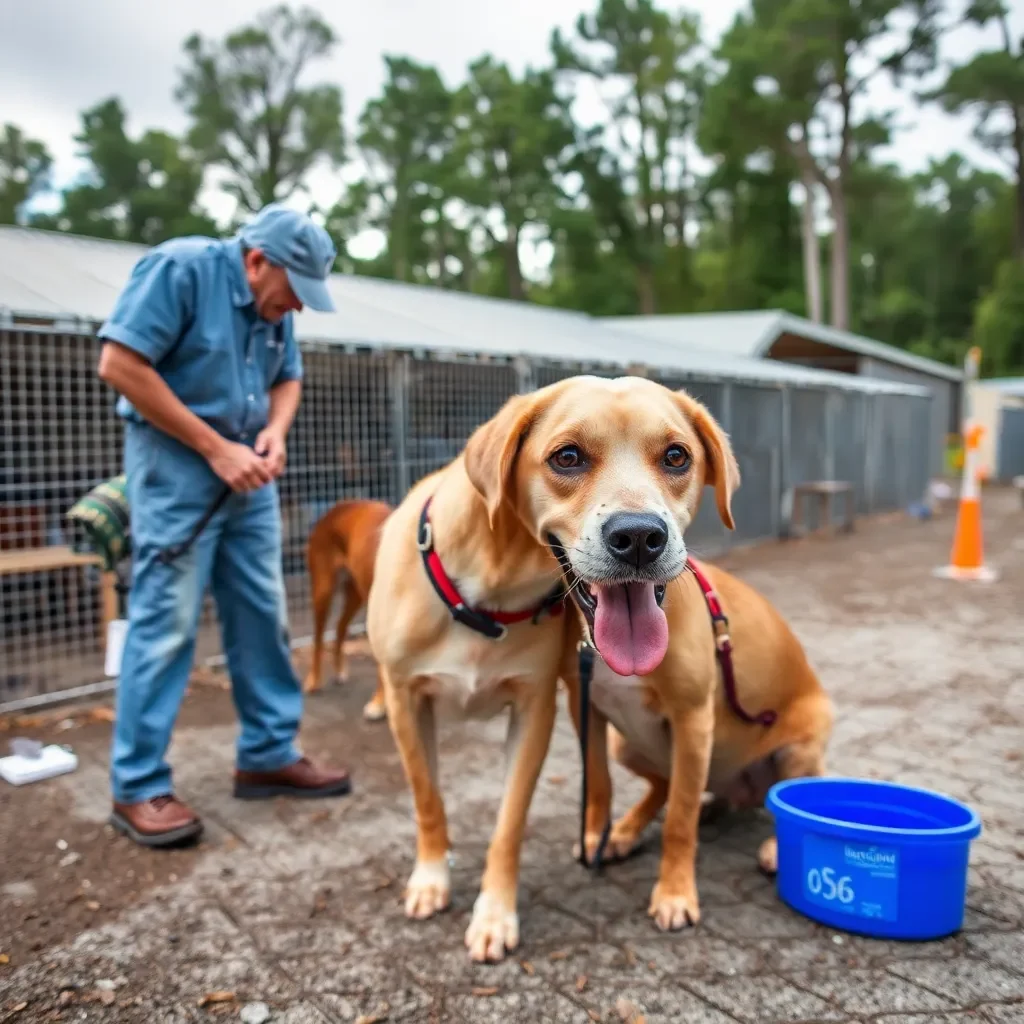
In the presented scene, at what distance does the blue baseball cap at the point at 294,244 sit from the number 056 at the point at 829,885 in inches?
92.5

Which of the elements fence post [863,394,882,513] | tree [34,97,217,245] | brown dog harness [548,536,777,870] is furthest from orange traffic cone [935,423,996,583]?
tree [34,97,217,245]

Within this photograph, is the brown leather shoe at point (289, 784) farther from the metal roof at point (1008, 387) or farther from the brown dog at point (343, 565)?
the metal roof at point (1008, 387)

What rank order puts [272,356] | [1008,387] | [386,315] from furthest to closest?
[1008,387], [386,315], [272,356]

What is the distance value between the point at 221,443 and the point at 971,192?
196ft

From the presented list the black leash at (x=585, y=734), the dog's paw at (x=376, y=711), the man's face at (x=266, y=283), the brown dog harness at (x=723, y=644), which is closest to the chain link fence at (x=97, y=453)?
the dog's paw at (x=376, y=711)

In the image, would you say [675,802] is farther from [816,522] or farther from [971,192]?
[971,192]

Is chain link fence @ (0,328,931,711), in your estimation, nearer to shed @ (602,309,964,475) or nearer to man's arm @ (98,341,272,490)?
man's arm @ (98,341,272,490)

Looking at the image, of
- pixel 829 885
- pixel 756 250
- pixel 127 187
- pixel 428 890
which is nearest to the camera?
pixel 829 885

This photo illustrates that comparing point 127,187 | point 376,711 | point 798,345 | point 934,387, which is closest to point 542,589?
point 376,711

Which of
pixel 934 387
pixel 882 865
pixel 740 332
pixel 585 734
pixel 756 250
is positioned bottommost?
pixel 882 865

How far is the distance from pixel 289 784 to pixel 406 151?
3719cm

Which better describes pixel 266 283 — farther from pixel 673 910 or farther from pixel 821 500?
pixel 821 500

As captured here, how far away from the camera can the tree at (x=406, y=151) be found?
36.1m

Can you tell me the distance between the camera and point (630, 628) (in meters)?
2.10
